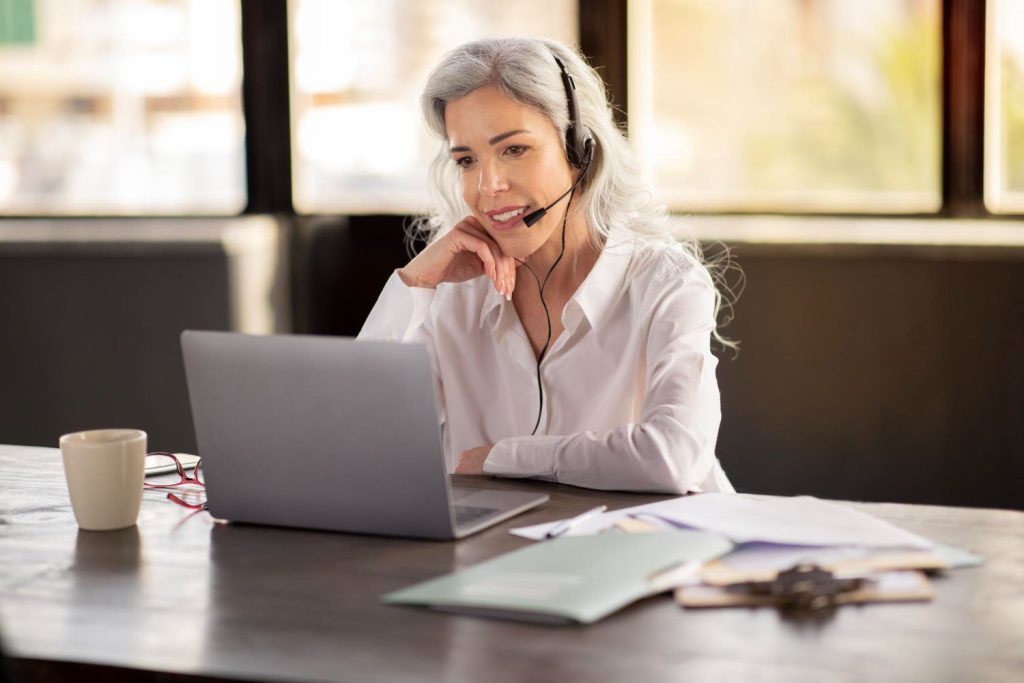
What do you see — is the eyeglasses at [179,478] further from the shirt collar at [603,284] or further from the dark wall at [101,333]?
the dark wall at [101,333]

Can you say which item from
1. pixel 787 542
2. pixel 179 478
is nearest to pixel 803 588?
pixel 787 542

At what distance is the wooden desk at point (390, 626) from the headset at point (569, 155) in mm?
806

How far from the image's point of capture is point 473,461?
1.90 metres

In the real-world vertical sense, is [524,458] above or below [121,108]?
below

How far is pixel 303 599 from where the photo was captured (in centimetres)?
127

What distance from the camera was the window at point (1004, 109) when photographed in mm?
3527

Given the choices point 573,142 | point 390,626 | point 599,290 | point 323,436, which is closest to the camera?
point 390,626

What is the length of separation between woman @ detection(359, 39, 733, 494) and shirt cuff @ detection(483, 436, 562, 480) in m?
0.34

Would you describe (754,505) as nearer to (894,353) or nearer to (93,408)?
(894,353)

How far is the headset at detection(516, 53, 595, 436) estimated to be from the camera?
7.41 ft

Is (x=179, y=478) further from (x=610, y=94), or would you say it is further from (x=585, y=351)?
(x=610, y=94)

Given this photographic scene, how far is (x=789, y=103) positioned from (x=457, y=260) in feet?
5.95

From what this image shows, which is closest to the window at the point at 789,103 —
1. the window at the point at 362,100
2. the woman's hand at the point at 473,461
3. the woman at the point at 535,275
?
the window at the point at 362,100

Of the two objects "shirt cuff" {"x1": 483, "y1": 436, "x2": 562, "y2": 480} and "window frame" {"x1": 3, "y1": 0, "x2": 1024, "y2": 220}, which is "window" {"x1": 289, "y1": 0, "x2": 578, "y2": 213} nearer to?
"window frame" {"x1": 3, "y1": 0, "x2": 1024, "y2": 220}
